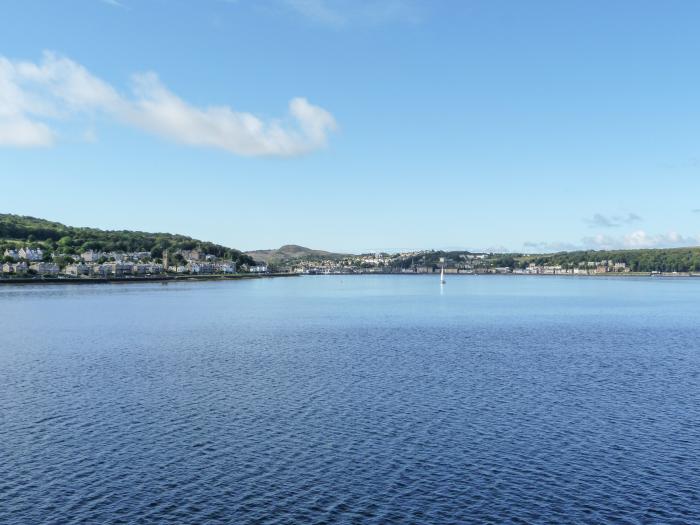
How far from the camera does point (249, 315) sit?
118312 mm

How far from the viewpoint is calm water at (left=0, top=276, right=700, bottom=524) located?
25891mm

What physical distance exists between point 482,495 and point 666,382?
3201cm

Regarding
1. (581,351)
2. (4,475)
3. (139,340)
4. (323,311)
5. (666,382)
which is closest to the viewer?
(4,475)

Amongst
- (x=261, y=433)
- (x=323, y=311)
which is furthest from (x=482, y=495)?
(x=323, y=311)

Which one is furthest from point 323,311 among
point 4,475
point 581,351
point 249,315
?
point 4,475

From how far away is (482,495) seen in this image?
26922mm

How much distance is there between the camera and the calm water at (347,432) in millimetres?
25891

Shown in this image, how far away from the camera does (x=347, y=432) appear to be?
119 ft

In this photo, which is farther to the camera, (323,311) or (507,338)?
(323,311)

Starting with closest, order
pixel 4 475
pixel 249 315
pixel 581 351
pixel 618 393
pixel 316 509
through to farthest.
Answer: pixel 316 509, pixel 4 475, pixel 618 393, pixel 581 351, pixel 249 315

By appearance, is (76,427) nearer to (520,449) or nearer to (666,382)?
(520,449)

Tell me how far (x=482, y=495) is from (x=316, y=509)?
302 inches

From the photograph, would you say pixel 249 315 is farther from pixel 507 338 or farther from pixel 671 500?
pixel 671 500

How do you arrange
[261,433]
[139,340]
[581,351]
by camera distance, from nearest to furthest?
[261,433]
[581,351]
[139,340]
